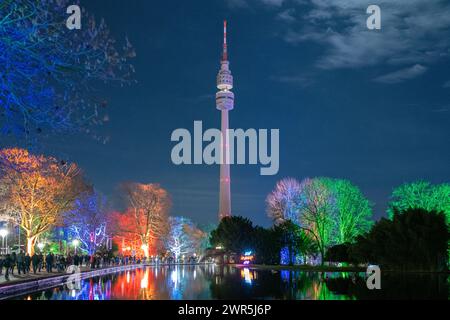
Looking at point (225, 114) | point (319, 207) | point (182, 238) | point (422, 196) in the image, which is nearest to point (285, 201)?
point (319, 207)

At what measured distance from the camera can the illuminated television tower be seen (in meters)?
170

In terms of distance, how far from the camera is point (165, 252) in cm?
10638

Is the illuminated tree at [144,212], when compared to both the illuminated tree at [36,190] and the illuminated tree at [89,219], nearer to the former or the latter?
the illuminated tree at [89,219]

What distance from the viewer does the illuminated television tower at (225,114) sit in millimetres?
170200

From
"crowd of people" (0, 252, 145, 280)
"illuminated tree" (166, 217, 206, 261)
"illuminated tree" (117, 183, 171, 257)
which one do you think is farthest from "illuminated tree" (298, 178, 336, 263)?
"illuminated tree" (166, 217, 206, 261)

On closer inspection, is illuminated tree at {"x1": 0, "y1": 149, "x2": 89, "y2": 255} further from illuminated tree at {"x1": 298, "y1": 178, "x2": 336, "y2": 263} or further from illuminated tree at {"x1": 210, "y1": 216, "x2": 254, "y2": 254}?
illuminated tree at {"x1": 210, "y1": 216, "x2": 254, "y2": 254}

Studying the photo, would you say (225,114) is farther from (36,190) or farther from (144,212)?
(36,190)

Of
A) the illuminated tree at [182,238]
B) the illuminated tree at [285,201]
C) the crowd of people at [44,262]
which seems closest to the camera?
the crowd of people at [44,262]

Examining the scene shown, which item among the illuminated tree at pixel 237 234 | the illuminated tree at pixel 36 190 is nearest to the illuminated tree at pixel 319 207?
the illuminated tree at pixel 237 234

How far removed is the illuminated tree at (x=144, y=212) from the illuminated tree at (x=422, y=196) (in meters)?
37.4

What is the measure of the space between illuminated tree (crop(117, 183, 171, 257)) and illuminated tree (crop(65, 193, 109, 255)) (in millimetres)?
7745
